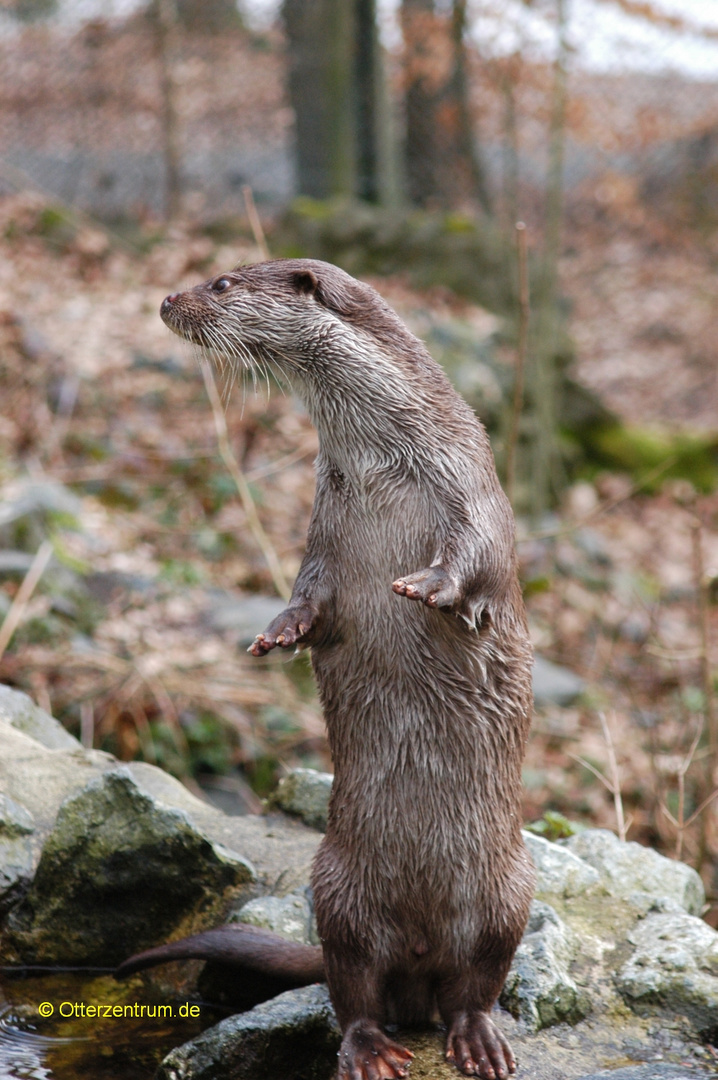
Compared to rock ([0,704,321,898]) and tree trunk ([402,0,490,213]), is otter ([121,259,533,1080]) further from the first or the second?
tree trunk ([402,0,490,213])

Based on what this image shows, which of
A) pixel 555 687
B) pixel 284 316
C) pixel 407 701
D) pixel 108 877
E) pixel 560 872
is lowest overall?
pixel 555 687

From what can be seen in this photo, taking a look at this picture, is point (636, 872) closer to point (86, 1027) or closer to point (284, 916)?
point (284, 916)

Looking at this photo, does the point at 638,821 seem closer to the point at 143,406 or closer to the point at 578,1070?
the point at 578,1070

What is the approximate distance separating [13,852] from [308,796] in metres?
1.07

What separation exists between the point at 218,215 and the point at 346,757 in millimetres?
9949

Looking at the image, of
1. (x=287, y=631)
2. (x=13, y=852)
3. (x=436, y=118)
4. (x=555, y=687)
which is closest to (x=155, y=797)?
(x=13, y=852)

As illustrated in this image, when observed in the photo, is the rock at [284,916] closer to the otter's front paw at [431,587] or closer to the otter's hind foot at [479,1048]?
the otter's hind foot at [479,1048]

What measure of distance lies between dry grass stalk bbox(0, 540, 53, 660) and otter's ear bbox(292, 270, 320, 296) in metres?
3.00

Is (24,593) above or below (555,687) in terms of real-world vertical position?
above

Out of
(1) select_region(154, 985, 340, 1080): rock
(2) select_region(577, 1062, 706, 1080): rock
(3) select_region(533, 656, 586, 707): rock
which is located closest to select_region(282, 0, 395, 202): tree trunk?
(3) select_region(533, 656, 586, 707): rock

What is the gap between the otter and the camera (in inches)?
105

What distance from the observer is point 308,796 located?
390 cm

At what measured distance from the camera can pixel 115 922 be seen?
10.6ft

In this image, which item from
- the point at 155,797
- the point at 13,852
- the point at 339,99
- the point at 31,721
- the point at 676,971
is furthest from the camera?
the point at 339,99
